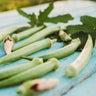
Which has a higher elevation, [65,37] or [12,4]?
[65,37]

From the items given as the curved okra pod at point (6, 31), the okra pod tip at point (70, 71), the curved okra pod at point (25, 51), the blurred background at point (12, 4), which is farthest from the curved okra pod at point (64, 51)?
the blurred background at point (12, 4)

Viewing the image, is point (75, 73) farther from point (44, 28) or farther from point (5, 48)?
point (44, 28)

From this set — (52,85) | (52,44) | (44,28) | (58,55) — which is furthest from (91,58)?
(44,28)

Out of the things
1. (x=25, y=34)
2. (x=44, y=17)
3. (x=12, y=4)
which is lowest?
(x=12, y=4)

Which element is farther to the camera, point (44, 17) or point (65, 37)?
point (44, 17)

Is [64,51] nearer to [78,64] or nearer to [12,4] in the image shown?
[78,64]

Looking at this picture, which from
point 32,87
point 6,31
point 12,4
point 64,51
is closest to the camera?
point 32,87

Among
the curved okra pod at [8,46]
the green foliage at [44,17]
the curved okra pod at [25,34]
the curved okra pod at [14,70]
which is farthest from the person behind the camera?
the green foliage at [44,17]

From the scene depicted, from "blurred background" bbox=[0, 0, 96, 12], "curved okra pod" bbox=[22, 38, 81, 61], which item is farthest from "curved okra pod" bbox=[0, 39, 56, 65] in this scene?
"blurred background" bbox=[0, 0, 96, 12]

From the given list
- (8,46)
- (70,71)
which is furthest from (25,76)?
(8,46)

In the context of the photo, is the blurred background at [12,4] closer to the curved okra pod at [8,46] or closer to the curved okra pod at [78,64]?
the curved okra pod at [8,46]

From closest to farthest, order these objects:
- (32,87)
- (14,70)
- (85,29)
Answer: (32,87) → (14,70) → (85,29)
